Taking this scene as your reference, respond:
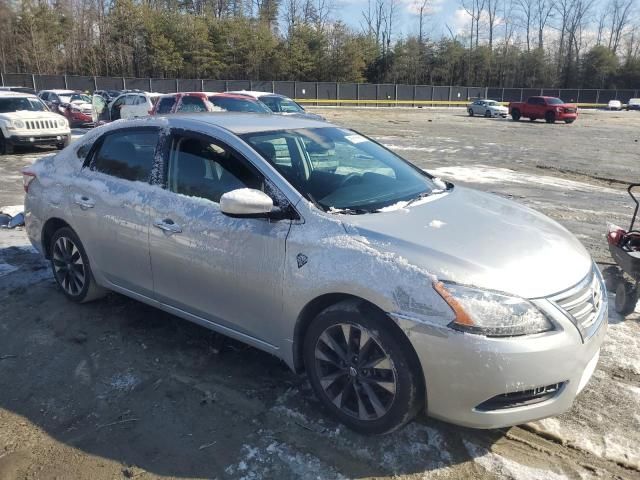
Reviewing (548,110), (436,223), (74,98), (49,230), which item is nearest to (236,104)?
(49,230)

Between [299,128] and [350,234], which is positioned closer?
[350,234]

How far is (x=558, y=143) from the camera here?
20703 mm

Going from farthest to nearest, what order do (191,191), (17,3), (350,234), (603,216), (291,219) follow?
1. (17,3)
2. (603,216)
3. (191,191)
4. (291,219)
5. (350,234)

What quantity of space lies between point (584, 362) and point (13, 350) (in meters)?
3.83

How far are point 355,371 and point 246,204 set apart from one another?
3.70 feet

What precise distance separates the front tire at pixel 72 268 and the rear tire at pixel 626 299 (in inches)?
174

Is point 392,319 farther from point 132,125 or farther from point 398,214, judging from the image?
point 132,125

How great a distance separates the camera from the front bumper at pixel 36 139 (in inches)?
551

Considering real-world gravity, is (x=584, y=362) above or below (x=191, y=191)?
below

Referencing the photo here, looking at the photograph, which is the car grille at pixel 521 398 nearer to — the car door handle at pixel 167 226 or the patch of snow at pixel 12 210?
the car door handle at pixel 167 226

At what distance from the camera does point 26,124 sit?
14078 mm

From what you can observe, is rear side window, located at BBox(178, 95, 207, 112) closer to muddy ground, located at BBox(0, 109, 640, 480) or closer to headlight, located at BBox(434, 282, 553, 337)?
muddy ground, located at BBox(0, 109, 640, 480)

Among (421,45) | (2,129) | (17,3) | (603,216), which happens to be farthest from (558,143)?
(421,45)

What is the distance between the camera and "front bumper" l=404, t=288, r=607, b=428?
251 cm
